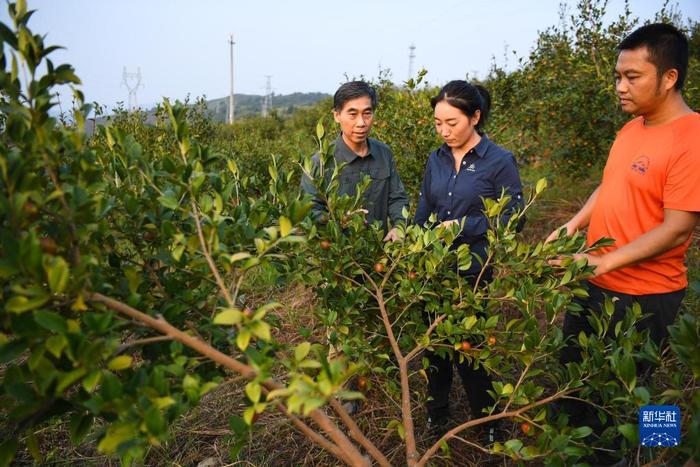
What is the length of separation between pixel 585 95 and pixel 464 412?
399cm

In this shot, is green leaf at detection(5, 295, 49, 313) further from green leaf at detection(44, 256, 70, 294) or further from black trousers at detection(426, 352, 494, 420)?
black trousers at detection(426, 352, 494, 420)

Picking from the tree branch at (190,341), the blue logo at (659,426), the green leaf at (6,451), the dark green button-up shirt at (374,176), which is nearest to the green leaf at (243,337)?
the tree branch at (190,341)

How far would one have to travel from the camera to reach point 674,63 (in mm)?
1586

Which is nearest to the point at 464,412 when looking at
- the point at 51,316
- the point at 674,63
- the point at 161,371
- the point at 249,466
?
the point at 249,466

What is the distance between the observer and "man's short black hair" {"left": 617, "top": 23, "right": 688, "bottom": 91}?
1578 mm

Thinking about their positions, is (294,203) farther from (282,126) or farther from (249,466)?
(282,126)

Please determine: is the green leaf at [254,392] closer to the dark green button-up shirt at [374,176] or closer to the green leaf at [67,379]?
the green leaf at [67,379]

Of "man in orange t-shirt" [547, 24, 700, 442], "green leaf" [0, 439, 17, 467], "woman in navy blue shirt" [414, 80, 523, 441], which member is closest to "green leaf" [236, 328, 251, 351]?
"green leaf" [0, 439, 17, 467]

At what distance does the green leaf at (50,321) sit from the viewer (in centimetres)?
70

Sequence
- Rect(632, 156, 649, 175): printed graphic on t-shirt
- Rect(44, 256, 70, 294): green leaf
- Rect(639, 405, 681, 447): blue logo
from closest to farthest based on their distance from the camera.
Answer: Rect(44, 256, 70, 294): green leaf → Rect(639, 405, 681, 447): blue logo → Rect(632, 156, 649, 175): printed graphic on t-shirt

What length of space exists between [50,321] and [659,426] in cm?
141

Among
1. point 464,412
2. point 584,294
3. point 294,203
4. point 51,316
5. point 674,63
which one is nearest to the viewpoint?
point 51,316

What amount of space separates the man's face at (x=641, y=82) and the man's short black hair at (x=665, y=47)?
0.02 meters

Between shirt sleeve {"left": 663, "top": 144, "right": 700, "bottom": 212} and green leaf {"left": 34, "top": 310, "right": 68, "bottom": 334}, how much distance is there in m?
1.84
